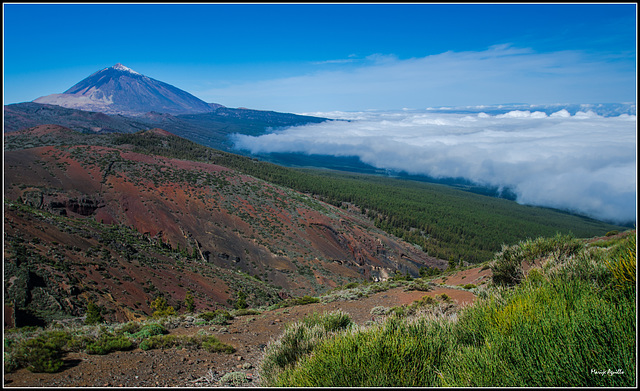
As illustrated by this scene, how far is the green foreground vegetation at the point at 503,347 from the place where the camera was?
2477 millimetres

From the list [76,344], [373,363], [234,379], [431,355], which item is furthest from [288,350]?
[76,344]

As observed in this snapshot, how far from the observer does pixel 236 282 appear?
2655 cm

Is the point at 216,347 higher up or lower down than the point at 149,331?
higher up

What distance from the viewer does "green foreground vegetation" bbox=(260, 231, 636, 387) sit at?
2.48m

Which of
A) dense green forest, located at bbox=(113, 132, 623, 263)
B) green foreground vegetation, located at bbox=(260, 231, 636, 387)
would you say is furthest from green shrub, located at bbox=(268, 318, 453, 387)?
dense green forest, located at bbox=(113, 132, 623, 263)

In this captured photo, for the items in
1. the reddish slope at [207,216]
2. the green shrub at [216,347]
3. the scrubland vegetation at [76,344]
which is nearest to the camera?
the scrubland vegetation at [76,344]

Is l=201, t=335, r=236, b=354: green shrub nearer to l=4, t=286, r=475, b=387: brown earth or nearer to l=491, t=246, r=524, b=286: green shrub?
l=4, t=286, r=475, b=387: brown earth

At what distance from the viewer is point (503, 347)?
285cm

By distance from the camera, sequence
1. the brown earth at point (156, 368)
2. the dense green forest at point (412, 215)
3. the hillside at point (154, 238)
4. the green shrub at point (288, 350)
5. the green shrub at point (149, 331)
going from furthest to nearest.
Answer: the dense green forest at point (412, 215) < the hillside at point (154, 238) < the green shrub at point (149, 331) < the brown earth at point (156, 368) < the green shrub at point (288, 350)

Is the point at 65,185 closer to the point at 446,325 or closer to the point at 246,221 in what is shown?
the point at 246,221

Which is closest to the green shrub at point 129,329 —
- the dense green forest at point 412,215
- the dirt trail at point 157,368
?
the dirt trail at point 157,368

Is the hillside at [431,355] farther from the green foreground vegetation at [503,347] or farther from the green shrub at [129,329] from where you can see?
the green shrub at [129,329]

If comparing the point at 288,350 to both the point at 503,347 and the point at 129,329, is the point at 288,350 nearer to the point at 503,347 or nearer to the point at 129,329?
the point at 503,347

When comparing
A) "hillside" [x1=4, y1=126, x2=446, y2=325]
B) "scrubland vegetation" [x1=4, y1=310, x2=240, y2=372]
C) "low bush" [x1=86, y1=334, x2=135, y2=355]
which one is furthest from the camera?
"hillside" [x1=4, y1=126, x2=446, y2=325]
